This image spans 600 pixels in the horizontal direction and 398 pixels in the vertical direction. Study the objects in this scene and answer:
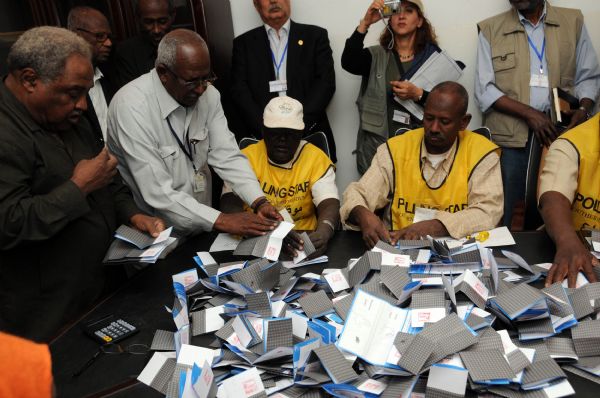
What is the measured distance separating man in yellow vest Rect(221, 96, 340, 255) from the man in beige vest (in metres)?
1.27

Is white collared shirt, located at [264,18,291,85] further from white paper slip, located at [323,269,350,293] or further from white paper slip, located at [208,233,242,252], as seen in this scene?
white paper slip, located at [323,269,350,293]

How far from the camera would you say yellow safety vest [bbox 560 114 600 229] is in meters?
2.18

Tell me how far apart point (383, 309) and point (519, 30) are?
253 cm

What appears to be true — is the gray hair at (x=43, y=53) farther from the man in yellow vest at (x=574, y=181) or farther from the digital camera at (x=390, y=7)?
the digital camera at (x=390, y=7)

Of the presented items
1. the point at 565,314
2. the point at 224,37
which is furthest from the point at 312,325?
the point at 224,37

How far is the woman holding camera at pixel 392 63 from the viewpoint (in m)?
3.31

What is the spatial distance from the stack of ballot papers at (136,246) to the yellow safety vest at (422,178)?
3.92 feet

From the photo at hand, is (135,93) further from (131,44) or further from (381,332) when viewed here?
(381,332)

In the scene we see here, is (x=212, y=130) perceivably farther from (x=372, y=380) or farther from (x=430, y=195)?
(x=372, y=380)

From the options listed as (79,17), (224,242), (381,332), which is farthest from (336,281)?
(79,17)

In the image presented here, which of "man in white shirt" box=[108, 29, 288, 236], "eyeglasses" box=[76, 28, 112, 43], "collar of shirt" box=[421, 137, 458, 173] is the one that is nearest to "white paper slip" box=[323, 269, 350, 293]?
"man in white shirt" box=[108, 29, 288, 236]

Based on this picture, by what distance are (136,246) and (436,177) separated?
1466mm

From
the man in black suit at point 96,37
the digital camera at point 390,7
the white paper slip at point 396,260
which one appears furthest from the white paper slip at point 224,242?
the digital camera at point 390,7

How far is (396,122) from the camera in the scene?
3453mm
